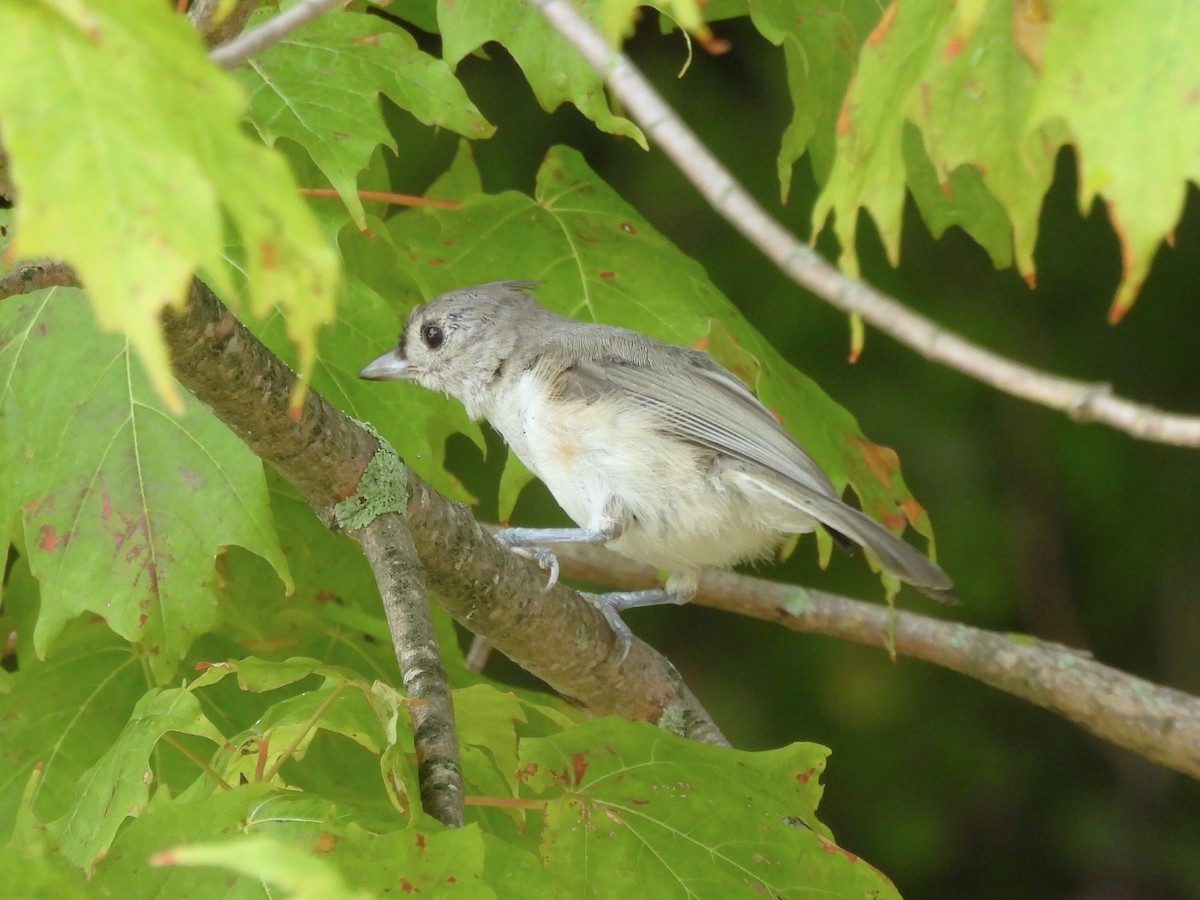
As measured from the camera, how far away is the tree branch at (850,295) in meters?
0.92

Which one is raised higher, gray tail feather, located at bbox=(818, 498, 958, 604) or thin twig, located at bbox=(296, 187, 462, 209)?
thin twig, located at bbox=(296, 187, 462, 209)

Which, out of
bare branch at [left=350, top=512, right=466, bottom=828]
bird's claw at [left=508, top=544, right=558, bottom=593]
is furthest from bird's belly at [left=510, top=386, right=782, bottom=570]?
bare branch at [left=350, top=512, right=466, bottom=828]

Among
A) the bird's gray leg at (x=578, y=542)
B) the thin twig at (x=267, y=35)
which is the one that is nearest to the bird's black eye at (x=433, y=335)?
the bird's gray leg at (x=578, y=542)

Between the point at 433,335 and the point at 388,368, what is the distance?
24 cm

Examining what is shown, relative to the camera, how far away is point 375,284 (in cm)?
216

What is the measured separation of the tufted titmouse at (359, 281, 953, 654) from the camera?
2.24 m

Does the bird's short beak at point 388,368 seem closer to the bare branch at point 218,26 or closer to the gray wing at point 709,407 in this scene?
the gray wing at point 709,407

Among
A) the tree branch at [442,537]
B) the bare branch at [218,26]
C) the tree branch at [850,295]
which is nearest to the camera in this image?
the tree branch at [850,295]

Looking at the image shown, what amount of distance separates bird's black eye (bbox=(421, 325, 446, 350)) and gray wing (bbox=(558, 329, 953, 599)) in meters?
0.26

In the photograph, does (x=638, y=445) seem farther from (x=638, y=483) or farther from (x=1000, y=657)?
(x=1000, y=657)

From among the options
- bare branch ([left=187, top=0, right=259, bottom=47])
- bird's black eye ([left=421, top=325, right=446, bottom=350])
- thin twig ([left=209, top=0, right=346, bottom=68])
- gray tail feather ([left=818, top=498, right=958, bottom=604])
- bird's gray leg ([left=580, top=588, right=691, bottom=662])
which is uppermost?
bare branch ([left=187, top=0, right=259, bottom=47])

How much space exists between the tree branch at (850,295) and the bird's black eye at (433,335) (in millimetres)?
1414

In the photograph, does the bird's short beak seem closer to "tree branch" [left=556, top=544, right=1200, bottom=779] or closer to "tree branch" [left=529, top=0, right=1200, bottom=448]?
"tree branch" [left=556, top=544, right=1200, bottom=779]

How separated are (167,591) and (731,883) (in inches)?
30.8
